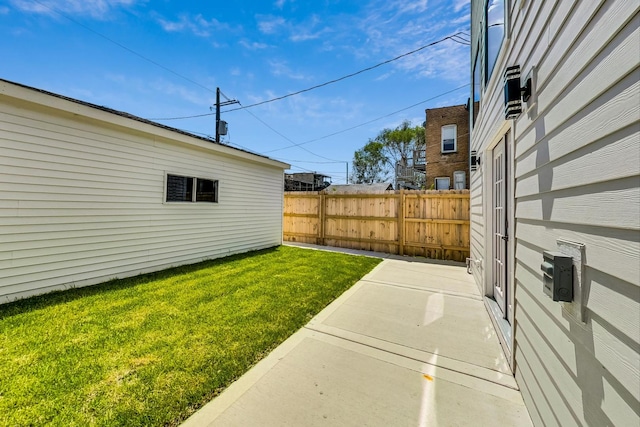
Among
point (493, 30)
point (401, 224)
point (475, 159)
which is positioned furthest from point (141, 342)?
point (401, 224)

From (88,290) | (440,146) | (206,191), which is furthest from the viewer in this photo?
(440,146)

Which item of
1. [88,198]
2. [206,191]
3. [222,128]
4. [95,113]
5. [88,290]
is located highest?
[222,128]

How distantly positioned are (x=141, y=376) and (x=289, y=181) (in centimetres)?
2272

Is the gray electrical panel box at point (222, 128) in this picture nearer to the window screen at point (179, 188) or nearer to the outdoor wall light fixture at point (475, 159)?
the window screen at point (179, 188)

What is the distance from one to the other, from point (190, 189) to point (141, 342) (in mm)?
4053

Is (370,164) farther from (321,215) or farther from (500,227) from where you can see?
(500,227)

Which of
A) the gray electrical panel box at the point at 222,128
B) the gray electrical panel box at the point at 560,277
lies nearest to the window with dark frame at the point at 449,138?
the gray electrical panel box at the point at 222,128

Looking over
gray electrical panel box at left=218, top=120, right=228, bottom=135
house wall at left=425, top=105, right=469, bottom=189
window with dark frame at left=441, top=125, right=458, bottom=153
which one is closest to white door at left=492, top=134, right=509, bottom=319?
house wall at left=425, top=105, right=469, bottom=189

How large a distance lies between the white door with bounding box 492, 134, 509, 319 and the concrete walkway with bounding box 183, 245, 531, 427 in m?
0.40

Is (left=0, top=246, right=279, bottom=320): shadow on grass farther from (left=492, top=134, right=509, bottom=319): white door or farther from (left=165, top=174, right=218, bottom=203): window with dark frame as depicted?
(left=492, top=134, right=509, bottom=319): white door

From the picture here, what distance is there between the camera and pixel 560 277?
124cm

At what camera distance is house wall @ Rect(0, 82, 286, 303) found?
12.1 feet

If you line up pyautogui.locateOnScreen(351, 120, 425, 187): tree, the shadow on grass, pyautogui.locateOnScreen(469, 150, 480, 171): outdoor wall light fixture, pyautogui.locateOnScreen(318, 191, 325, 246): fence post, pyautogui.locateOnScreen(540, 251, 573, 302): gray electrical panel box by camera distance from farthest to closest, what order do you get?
1. pyautogui.locateOnScreen(351, 120, 425, 187): tree
2. pyautogui.locateOnScreen(318, 191, 325, 246): fence post
3. pyautogui.locateOnScreen(469, 150, 480, 171): outdoor wall light fixture
4. the shadow on grass
5. pyautogui.locateOnScreen(540, 251, 573, 302): gray electrical panel box

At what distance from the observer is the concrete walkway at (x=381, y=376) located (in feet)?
6.00
